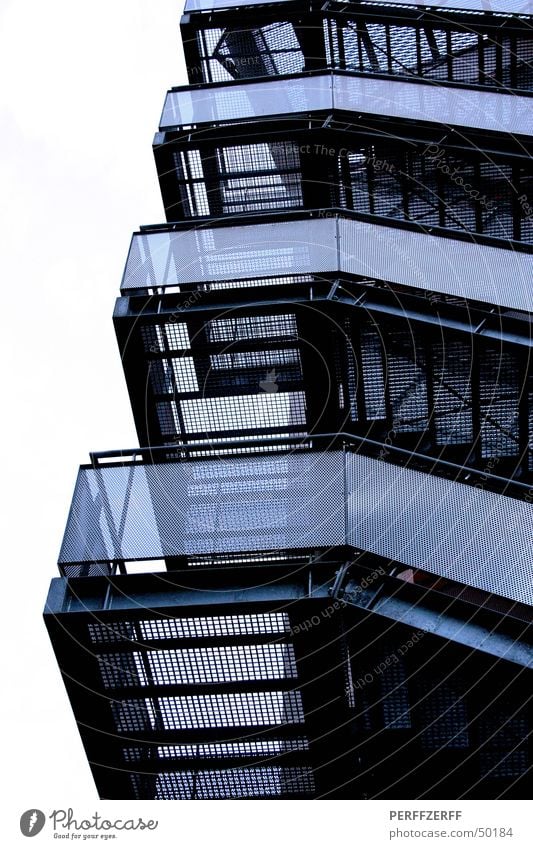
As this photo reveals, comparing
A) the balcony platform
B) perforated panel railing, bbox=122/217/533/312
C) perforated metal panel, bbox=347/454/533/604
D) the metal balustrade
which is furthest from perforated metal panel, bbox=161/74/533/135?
the balcony platform

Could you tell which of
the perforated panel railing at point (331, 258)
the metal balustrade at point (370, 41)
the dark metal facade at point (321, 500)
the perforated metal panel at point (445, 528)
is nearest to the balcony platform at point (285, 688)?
the dark metal facade at point (321, 500)

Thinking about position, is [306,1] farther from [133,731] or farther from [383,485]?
[133,731]

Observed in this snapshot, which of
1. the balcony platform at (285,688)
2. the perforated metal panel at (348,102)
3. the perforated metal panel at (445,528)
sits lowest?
the balcony platform at (285,688)

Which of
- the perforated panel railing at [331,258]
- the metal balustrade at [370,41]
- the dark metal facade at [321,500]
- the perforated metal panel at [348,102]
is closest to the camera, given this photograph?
the dark metal facade at [321,500]

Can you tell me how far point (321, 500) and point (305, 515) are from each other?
27 cm

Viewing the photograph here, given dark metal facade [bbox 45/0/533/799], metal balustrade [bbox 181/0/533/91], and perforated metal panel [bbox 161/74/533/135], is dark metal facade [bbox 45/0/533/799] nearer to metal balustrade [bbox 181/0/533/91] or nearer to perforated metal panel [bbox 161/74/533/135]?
perforated metal panel [bbox 161/74/533/135]

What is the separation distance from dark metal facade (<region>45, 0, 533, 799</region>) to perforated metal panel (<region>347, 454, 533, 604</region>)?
0.03 m

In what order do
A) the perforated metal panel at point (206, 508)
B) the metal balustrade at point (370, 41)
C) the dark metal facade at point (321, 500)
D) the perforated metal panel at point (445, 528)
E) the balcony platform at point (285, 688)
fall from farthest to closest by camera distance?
1. the metal balustrade at point (370, 41)
2. the perforated metal panel at point (206, 508)
3. the dark metal facade at point (321, 500)
4. the perforated metal panel at point (445, 528)
5. the balcony platform at point (285, 688)

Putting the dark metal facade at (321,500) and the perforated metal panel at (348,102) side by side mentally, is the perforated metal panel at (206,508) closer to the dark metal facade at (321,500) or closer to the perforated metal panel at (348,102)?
the dark metal facade at (321,500)

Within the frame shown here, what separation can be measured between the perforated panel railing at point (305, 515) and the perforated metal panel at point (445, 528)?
0.04 ft

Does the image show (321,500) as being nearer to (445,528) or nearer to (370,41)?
(445,528)

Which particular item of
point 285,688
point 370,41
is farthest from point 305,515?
point 370,41

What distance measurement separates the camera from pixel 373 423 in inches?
698

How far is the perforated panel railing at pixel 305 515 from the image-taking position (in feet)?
44.8
